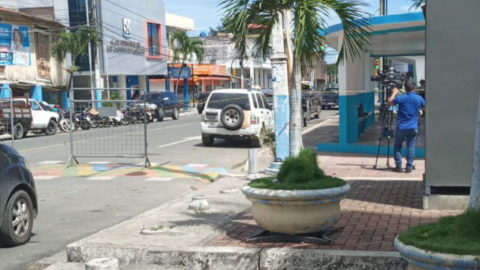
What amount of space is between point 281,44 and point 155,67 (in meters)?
44.6

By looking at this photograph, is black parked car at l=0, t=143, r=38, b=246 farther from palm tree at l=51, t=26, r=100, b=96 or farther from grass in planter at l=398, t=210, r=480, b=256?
palm tree at l=51, t=26, r=100, b=96

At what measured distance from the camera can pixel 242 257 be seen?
624cm

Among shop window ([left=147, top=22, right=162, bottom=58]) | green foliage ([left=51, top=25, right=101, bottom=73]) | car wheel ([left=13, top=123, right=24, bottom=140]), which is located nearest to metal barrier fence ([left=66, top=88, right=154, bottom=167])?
car wheel ([left=13, top=123, right=24, bottom=140])

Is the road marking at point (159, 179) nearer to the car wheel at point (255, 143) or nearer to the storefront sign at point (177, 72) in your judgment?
the car wheel at point (255, 143)

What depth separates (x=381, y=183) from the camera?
11.1m

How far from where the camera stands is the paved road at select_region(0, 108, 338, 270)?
8.32 meters

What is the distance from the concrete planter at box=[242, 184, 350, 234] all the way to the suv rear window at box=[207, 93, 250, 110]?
1397 cm

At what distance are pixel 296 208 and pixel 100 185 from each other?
732 centimetres

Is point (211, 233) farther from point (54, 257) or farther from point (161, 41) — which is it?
point (161, 41)

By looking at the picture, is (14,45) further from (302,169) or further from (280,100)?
(302,169)

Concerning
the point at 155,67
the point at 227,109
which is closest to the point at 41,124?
the point at 227,109

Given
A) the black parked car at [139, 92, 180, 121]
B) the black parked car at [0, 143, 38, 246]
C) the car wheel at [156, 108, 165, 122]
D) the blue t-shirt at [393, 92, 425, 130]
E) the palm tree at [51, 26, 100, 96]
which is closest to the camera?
the black parked car at [0, 143, 38, 246]

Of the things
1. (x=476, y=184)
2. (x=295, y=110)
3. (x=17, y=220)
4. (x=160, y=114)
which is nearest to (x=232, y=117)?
(x=295, y=110)

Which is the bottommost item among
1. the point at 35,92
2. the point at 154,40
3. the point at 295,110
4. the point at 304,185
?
the point at 304,185
